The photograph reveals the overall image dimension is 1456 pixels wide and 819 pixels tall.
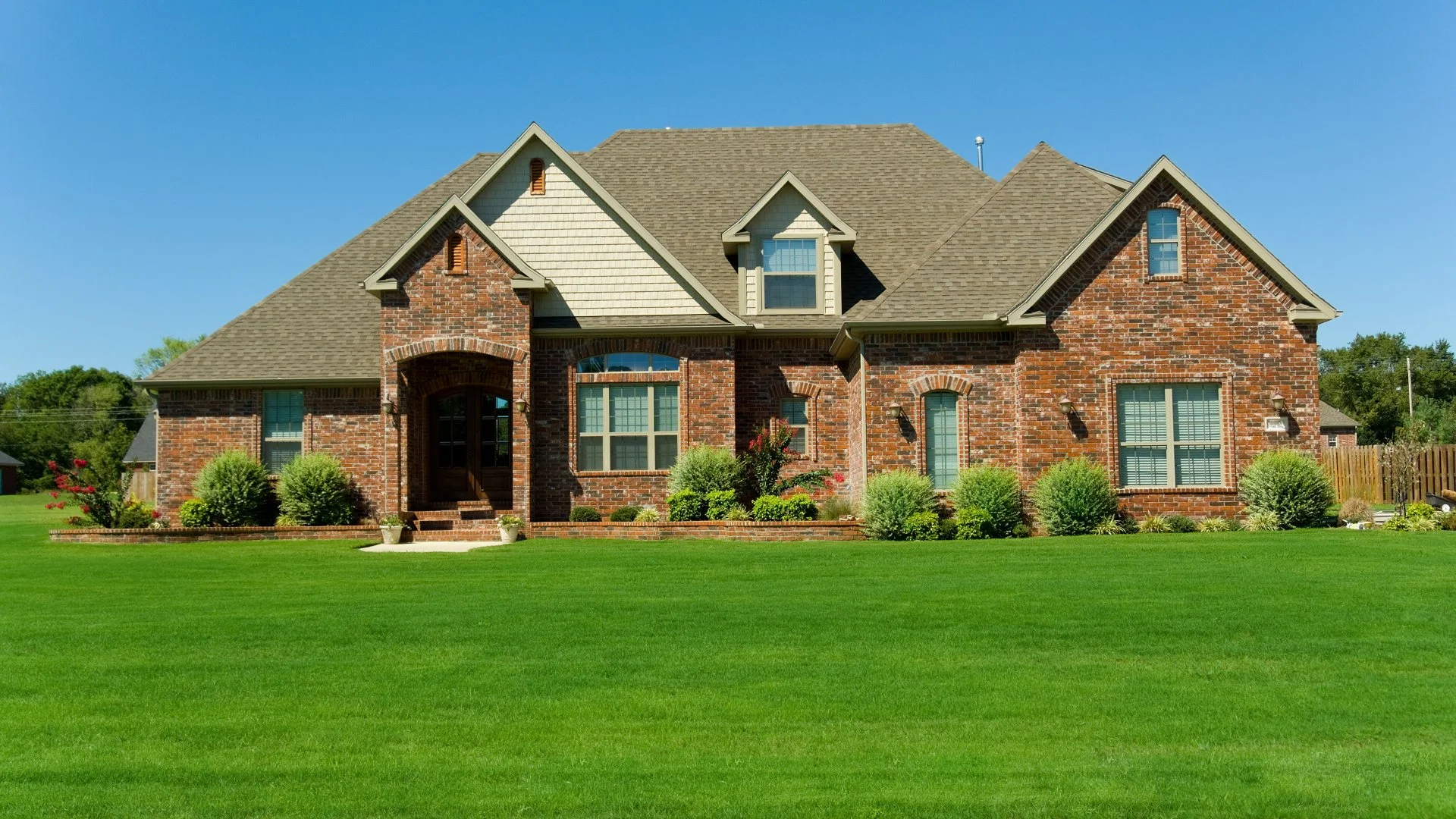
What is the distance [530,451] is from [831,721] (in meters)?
15.2

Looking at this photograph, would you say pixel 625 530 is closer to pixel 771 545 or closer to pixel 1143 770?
pixel 771 545

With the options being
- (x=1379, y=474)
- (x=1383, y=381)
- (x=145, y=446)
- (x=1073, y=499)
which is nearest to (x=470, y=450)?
(x=1073, y=499)

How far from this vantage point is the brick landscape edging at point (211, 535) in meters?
21.0

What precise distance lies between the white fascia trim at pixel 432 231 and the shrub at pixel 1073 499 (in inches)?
395

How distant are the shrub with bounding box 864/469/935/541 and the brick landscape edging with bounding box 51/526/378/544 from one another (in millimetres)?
9234

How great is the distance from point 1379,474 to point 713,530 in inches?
772

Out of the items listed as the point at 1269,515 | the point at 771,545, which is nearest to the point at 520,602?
the point at 771,545

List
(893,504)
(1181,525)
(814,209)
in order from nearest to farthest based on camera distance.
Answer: (893,504) → (1181,525) → (814,209)

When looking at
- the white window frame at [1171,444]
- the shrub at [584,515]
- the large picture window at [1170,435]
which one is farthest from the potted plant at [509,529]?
the large picture window at [1170,435]

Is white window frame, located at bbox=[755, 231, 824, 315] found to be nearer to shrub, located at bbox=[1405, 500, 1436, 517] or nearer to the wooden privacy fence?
shrub, located at bbox=[1405, 500, 1436, 517]

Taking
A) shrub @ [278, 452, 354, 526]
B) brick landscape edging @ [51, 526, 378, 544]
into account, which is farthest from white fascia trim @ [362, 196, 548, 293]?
brick landscape edging @ [51, 526, 378, 544]

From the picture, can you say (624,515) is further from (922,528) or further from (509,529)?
(922,528)

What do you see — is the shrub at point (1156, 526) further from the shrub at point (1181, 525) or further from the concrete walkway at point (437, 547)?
the concrete walkway at point (437, 547)

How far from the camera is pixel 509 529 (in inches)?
803
